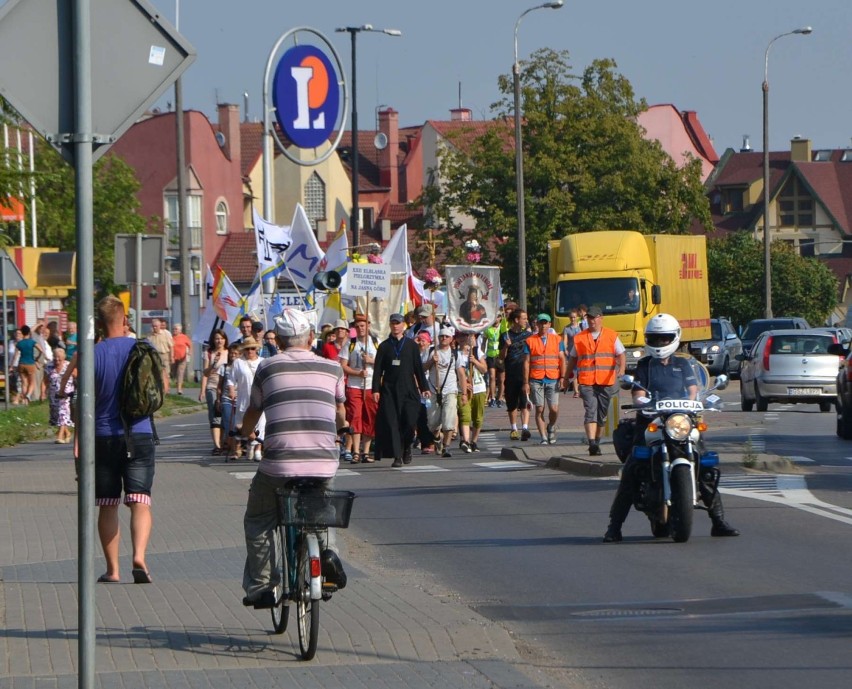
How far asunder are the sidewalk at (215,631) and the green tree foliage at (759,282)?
221 ft

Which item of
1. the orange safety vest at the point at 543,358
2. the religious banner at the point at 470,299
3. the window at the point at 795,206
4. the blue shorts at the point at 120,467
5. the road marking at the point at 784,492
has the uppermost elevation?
the window at the point at 795,206

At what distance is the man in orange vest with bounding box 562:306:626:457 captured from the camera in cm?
2091

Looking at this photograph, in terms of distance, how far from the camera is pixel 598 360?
21.1 meters

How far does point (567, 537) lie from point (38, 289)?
3460 cm

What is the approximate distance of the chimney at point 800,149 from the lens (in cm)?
11219

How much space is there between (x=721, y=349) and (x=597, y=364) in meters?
28.1

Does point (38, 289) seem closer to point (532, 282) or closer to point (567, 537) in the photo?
point (532, 282)

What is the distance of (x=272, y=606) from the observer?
8.34 m

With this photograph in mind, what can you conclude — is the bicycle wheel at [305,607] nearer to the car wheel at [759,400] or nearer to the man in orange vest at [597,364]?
the man in orange vest at [597,364]

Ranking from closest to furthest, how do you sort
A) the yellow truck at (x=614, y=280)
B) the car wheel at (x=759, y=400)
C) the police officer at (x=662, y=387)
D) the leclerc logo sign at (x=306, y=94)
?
the police officer at (x=662, y=387) < the leclerc logo sign at (x=306, y=94) < the car wheel at (x=759, y=400) < the yellow truck at (x=614, y=280)

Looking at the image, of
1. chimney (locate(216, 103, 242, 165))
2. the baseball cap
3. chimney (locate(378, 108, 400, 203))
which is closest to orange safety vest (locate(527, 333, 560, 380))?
the baseball cap

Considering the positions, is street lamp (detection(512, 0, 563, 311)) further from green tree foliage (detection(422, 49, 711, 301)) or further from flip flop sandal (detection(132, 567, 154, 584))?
flip flop sandal (detection(132, 567, 154, 584))

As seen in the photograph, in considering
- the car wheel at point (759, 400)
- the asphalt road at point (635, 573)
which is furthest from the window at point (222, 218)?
the asphalt road at point (635, 573)

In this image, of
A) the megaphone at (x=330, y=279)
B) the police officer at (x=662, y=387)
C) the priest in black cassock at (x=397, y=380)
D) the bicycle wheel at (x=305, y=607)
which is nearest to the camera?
the bicycle wheel at (x=305, y=607)
